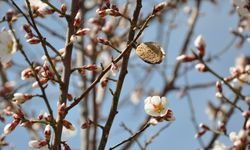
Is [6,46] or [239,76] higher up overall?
[6,46]

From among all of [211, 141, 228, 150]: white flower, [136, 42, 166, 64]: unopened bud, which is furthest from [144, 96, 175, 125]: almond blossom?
[211, 141, 228, 150]: white flower

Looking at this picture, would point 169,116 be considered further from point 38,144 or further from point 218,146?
point 218,146

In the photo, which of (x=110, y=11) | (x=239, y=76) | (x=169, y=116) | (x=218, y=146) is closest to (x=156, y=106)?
(x=169, y=116)

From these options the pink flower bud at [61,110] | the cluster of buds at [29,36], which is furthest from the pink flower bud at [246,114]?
the cluster of buds at [29,36]

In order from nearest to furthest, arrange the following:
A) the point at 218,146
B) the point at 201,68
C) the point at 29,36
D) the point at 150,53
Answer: the point at 150,53
the point at 29,36
the point at 201,68
the point at 218,146

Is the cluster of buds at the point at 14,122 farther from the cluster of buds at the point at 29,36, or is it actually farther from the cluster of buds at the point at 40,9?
the cluster of buds at the point at 40,9

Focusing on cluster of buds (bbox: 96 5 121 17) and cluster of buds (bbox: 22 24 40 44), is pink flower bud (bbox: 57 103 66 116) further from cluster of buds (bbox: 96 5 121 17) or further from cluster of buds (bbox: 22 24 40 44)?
cluster of buds (bbox: 96 5 121 17)

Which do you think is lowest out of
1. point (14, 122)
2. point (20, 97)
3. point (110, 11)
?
point (14, 122)

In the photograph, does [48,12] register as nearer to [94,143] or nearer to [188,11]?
[94,143]

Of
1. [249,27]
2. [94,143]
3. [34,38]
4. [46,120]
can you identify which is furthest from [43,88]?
[249,27]
